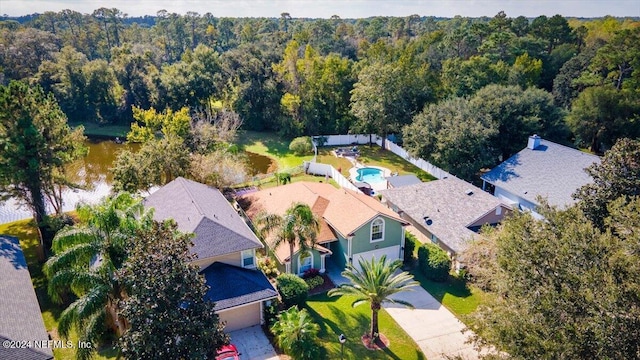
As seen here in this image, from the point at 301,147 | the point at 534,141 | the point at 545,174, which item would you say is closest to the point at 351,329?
the point at 545,174

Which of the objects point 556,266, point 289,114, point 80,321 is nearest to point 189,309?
point 80,321

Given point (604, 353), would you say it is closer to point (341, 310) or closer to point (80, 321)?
point (341, 310)

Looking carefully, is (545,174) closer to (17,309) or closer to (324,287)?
(324,287)

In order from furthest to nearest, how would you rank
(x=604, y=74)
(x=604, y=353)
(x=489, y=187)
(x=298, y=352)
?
(x=604, y=74) < (x=489, y=187) < (x=298, y=352) < (x=604, y=353)

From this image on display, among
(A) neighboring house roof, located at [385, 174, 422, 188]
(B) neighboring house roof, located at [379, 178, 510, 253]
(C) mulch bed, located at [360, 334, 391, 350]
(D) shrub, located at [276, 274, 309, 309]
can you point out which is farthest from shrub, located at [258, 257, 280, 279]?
(A) neighboring house roof, located at [385, 174, 422, 188]

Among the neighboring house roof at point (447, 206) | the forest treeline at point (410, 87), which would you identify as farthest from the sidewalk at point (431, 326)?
the forest treeline at point (410, 87)

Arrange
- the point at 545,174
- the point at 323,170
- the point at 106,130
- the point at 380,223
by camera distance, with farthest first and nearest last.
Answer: the point at 106,130, the point at 323,170, the point at 545,174, the point at 380,223

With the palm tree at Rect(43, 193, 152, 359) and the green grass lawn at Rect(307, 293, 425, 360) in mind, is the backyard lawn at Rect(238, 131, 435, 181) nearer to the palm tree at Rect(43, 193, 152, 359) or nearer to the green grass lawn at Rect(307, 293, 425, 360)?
the green grass lawn at Rect(307, 293, 425, 360)
